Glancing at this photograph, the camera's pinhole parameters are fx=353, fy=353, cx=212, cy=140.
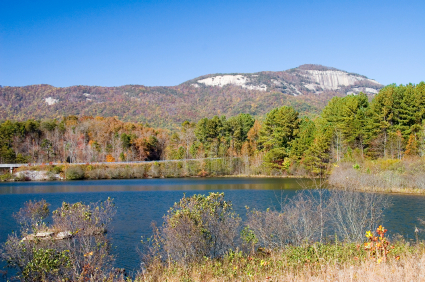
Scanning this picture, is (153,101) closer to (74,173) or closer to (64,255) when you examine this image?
(74,173)

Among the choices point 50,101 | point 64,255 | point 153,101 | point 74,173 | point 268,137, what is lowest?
point 74,173

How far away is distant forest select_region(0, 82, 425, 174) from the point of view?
4578 cm

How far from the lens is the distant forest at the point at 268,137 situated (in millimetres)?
45781

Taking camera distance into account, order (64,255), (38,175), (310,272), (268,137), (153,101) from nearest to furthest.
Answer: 1. (310,272)
2. (64,255)
3. (268,137)
4. (38,175)
5. (153,101)

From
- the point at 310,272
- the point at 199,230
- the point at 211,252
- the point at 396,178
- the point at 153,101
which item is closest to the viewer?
the point at 310,272

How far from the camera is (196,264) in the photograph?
1011cm

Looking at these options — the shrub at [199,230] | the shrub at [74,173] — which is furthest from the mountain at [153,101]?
the shrub at [199,230]

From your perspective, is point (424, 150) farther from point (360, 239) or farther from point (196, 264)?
point (196, 264)

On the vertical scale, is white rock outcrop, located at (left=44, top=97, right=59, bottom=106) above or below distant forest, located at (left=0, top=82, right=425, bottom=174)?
above

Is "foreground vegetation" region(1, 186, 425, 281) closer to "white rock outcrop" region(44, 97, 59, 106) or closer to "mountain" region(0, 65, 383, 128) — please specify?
"mountain" region(0, 65, 383, 128)

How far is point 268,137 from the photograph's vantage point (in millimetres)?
66438

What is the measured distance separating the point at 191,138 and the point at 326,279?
7695cm

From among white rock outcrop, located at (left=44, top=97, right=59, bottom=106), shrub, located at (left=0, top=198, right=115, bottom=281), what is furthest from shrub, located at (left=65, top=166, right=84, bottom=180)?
white rock outcrop, located at (left=44, top=97, right=59, bottom=106)

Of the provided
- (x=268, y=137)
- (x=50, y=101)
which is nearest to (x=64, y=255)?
(x=268, y=137)
